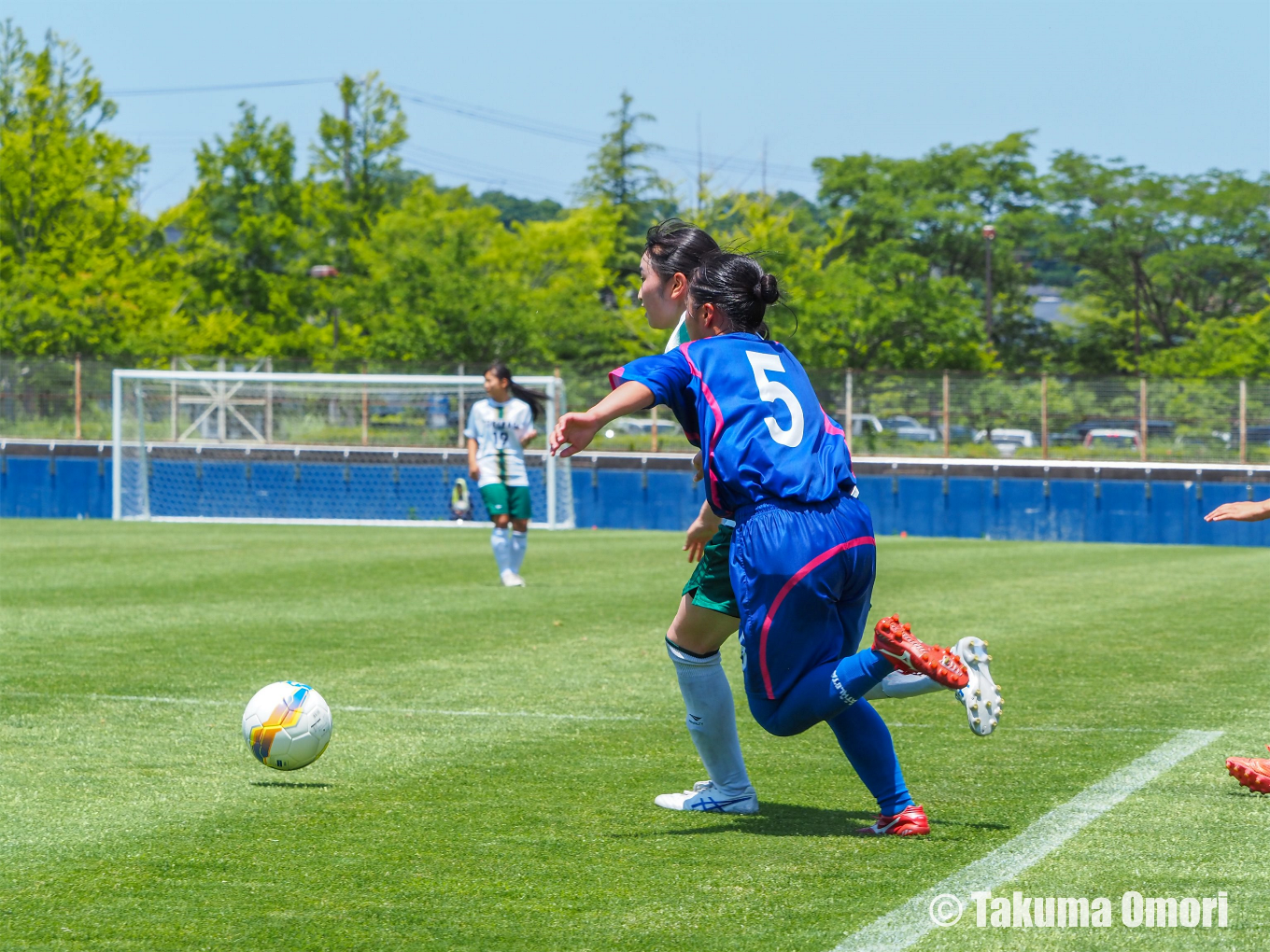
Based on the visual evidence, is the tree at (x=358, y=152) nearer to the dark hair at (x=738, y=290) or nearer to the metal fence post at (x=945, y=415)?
the metal fence post at (x=945, y=415)

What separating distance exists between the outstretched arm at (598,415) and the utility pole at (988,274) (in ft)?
168

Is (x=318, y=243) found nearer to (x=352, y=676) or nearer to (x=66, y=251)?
(x=66, y=251)

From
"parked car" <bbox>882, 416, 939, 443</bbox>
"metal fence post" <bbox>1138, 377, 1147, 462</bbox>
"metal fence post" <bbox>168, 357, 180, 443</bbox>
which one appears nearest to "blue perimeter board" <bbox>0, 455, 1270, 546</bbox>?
"metal fence post" <bbox>168, 357, 180, 443</bbox>

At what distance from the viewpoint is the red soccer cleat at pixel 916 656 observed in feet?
13.4

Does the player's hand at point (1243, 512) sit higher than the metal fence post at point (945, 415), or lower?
lower

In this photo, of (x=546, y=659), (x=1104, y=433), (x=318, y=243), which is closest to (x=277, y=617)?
(x=546, y=659)

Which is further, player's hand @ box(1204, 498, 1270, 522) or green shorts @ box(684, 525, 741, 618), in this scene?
player's hand @ box(1204, 498, 1270, 522)

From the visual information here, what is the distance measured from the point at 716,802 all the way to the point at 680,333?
1.59 m

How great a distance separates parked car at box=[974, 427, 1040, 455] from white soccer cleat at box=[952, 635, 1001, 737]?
3147cm

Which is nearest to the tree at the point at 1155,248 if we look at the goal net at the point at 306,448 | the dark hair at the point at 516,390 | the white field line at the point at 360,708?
the goal net at the point at 306,448

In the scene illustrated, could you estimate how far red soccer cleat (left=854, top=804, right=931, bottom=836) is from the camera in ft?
14.9

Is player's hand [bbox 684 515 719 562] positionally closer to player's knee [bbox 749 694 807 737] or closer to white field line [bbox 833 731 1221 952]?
player's knee [bbox 749 694 807 737]

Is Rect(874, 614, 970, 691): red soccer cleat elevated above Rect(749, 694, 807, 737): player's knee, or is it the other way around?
Rect(874, 614, 970, 691): red soccer cleat

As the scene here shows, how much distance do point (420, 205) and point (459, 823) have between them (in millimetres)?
45239
